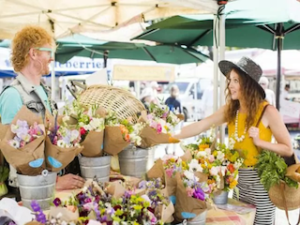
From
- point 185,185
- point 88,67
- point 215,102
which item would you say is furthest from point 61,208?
point 88,67

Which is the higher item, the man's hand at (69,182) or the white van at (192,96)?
the white van at (192,96)

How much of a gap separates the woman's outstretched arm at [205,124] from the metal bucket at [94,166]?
91 cm

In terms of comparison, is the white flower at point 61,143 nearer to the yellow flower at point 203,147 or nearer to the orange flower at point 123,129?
the orange flower at point 123,129

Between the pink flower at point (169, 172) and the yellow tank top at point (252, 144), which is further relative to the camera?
the yellow tank top at point (252, 144)

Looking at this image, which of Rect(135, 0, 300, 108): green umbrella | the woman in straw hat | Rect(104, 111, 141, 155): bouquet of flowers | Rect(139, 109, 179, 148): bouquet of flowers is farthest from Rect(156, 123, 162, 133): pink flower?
Rect(135, 0, 300, 108): green umbrella

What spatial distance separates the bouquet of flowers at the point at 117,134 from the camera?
5.57 ft

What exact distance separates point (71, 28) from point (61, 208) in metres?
4.60

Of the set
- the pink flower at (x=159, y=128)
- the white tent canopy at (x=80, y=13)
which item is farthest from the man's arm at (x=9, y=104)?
the white tent canopy at (x=80, y=13)

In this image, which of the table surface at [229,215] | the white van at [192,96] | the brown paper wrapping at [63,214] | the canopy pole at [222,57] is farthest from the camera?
the white van at [192,96]

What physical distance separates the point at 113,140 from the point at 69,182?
32 cm

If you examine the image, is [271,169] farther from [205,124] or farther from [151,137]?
[151,137]

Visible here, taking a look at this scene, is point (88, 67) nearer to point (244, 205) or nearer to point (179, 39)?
point (179, 39)

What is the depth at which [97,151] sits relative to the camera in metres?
1.71

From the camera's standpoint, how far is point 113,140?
1705 mm
